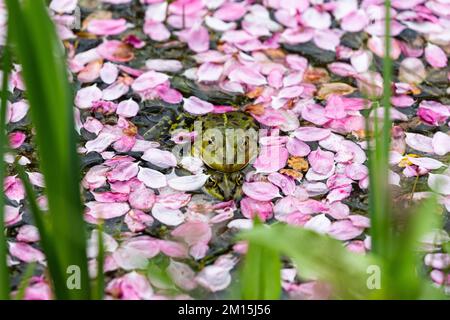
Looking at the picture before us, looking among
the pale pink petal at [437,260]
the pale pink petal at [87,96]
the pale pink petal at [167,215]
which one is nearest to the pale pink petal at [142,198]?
the pale pink petal at [167,215]

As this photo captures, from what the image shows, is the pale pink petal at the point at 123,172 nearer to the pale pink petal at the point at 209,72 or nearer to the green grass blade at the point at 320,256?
the pale pink petal at the point at 209,72

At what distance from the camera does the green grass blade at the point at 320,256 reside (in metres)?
0.82

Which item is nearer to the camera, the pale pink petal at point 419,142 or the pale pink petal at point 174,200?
the pale pink petal at point 174,200

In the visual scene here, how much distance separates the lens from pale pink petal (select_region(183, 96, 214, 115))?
172cm

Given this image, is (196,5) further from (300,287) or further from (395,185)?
(300,287)

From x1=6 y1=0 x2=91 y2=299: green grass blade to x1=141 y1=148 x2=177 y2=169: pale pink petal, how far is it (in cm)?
70

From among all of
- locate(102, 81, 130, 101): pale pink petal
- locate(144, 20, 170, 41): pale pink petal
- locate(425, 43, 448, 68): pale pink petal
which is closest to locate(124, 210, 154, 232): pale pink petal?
locate(102, 81, 130, 101): pale pink petal

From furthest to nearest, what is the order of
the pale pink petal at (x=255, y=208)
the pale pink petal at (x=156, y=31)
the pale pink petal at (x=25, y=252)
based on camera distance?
the pale pink petal at (x=156, y=31) < the pale pink petal at (x=255, y=208) < the pale pink petal at (x=25, y=252)

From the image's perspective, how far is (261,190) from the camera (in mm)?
1538

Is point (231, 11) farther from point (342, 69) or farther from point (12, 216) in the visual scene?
point (12, 216)

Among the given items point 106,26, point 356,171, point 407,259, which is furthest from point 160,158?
point 407,259

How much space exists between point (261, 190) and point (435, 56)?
2.02 feet

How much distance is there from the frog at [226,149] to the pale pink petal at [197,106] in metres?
0.02
